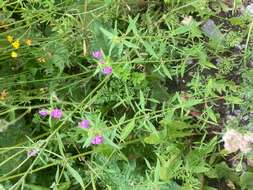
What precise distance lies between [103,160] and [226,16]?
2.57 feet

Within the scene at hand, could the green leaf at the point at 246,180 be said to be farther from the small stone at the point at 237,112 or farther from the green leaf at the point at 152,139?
the green leaf at the point at 152,139

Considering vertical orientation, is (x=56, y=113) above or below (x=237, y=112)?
above

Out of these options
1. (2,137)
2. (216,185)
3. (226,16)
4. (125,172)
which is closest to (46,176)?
(2,137)

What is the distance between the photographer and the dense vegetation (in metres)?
1.82

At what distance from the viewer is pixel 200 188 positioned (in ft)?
6.25

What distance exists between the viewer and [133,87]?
1.90m

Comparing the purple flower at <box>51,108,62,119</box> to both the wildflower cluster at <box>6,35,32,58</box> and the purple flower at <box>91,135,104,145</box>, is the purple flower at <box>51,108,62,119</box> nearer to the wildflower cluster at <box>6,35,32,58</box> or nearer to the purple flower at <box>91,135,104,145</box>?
the purple flower at <box>91,135,104,145</box>

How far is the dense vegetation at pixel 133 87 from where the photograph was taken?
1.82 m

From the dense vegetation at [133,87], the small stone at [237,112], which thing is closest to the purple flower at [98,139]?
the dense vegetation at [133,87]

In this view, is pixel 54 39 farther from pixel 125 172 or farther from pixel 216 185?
pixel 216 185

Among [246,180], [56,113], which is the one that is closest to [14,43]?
[56,113]

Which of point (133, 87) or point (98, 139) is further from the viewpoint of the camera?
point (133, 87)

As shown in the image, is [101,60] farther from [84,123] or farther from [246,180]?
[246,180]

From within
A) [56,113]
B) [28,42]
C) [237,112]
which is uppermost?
[28,42]
